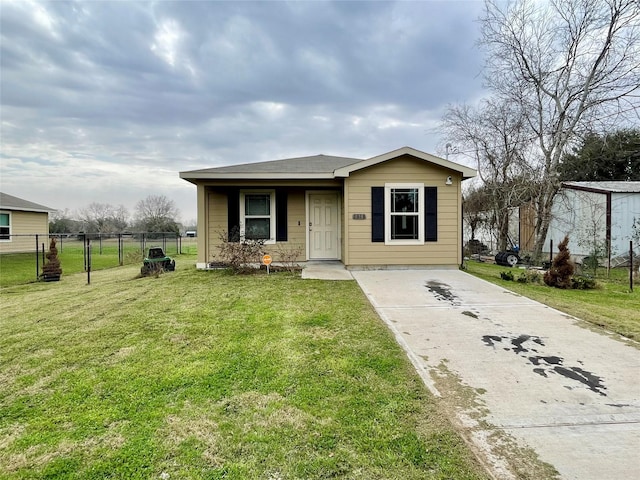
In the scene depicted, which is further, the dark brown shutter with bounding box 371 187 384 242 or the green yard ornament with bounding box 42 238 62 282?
the green yard ornament with bounding box 42 238 62 282

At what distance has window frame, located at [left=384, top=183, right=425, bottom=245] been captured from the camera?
27.6ft

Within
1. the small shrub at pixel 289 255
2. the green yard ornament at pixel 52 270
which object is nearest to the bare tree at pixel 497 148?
the small shrub at pixel 289 255

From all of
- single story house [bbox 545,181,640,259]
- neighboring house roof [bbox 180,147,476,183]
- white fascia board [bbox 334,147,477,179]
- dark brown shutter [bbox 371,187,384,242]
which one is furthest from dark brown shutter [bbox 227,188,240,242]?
single story house [bbox 545,181,640,259]

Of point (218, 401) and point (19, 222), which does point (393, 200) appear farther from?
point (19, 222)

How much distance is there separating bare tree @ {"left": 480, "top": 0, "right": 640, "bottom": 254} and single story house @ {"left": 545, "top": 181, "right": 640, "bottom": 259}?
4.70 feet

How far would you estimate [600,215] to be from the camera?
12930 mm

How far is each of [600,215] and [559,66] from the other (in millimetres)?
5888

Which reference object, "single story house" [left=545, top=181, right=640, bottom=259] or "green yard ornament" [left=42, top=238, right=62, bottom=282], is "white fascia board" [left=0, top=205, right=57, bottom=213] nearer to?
"green yard ornament" [left=42, top=238, right=62, bottom=282]

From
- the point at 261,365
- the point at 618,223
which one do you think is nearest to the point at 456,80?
the point at 618,223

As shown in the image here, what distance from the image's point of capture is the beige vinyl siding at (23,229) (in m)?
16.5

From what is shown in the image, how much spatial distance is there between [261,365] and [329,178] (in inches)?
242

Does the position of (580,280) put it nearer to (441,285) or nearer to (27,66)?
(441,285)

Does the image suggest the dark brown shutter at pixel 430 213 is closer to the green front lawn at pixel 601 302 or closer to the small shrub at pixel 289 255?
the green front lawn at pixel 601 302

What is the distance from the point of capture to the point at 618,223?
502 inches
